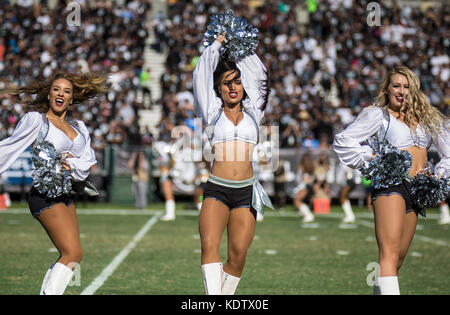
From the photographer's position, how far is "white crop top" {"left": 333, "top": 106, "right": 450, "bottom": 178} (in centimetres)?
507

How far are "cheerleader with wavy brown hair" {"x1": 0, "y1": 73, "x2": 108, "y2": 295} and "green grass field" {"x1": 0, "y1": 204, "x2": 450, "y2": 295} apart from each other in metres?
0.64

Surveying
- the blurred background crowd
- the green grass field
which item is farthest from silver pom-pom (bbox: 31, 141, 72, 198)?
the blurred background crowd

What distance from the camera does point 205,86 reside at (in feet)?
16.8

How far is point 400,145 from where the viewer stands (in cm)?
509

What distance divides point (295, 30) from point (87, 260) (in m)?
14.6

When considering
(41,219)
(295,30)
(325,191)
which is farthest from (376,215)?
(295,30)

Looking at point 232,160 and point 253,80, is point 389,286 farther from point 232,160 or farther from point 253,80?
point 253,80

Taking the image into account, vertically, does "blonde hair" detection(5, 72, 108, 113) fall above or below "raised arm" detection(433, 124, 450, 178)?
above

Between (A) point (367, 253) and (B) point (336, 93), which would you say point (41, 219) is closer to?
(A) point (367, 253)

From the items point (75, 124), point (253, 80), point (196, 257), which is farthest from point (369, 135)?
point (196, 257)

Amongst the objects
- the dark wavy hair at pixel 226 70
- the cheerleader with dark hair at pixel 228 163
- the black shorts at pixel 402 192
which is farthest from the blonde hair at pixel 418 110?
the cheerleader with dark hair at pixel 228 163

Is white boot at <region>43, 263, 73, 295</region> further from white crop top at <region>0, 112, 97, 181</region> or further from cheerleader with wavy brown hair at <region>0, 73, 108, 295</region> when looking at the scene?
white crop top at <region>0, 112, 97, 181</region>

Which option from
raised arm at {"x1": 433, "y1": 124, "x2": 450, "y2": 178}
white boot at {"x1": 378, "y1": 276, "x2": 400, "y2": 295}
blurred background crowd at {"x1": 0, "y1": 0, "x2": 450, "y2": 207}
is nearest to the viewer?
white boot at {"x1": 378, "y1": 276, "x2": 400, "y2": 295}

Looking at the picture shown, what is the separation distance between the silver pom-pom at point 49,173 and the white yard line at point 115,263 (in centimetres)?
172
